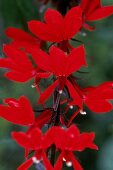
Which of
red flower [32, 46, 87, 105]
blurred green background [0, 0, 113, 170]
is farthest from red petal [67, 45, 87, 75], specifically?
blurred green background [0, 0, 113, 170]

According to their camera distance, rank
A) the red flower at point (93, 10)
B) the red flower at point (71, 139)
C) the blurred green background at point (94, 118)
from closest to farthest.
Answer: the red flower at point (71, 139)
the red flower at point (93, 10)
the blurred green background at point (94, 118)

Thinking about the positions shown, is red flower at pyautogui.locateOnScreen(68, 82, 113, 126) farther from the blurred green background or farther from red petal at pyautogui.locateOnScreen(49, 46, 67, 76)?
the blurred green background

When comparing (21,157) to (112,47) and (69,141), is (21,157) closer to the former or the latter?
(112,47)

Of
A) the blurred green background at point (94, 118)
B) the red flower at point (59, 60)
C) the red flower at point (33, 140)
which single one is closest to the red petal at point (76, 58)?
the red flower at point (59, 60)

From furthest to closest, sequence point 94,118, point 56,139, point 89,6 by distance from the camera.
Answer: point 94,118 → point 89,6 → point 56,139

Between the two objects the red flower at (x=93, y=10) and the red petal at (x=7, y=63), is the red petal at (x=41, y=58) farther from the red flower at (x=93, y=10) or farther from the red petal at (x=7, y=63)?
the red flower at (x=93, y=10)

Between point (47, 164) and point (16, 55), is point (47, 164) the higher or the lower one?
the lower one

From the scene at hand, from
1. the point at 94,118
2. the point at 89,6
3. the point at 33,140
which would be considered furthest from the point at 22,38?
the point at 94,118

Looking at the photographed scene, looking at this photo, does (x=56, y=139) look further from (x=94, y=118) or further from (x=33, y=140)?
(x=94, y=118)
